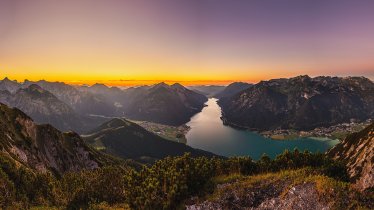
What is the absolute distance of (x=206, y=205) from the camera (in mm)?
35625

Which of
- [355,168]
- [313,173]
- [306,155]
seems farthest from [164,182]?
[355,168]

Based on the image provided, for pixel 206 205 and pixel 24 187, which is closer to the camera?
pixel 206 205

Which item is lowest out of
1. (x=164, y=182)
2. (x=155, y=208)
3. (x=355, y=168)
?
(x=355, y=168)

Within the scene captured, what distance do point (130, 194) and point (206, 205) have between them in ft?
33.0

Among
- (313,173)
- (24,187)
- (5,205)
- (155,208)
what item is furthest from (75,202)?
(313,173)

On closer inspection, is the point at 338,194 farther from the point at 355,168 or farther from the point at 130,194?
the point at 355,168

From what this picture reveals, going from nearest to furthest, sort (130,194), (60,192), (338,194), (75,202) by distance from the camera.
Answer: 1. (338,194)
2. (130,194)
3. (75,202)
4. (60,192)

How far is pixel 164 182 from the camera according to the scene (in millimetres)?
37594

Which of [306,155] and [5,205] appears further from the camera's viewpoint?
[306,155]

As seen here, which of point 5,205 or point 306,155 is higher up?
point 306,155

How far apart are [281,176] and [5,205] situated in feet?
128

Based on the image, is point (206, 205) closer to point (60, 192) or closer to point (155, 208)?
point (155, 208)

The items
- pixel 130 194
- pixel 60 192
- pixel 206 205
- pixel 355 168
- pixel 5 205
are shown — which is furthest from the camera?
pixel 355 168

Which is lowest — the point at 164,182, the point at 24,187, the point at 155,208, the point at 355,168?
the point at 355,168
